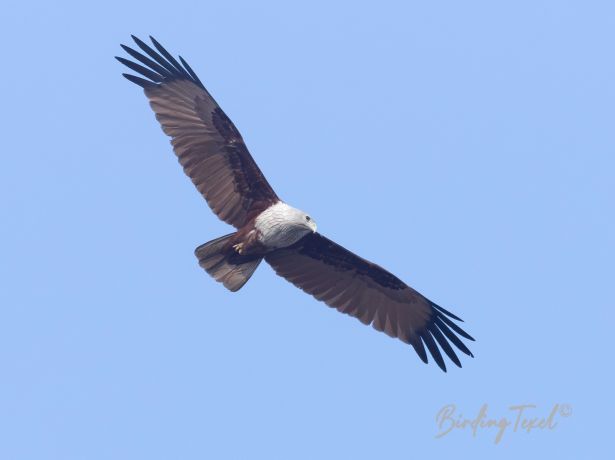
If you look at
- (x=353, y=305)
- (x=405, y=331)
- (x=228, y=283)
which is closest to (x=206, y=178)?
(x=228, y=283)

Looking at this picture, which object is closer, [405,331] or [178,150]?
[178,150]

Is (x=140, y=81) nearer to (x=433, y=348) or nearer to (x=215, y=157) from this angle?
(x=215, y=157)

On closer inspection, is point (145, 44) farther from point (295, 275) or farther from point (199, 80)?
point (295, 275)

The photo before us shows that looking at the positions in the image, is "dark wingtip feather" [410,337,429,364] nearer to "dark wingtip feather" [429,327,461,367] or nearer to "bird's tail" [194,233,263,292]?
"dark wingtip feather" [429,327,461,367]

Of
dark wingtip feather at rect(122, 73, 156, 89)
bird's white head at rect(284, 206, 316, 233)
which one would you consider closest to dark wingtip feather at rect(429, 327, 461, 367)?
bird's white head at rect(284, 206, 316, 233)

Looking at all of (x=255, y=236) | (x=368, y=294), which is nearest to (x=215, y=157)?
(x=255, y=236)

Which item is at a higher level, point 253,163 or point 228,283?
point 253,163
